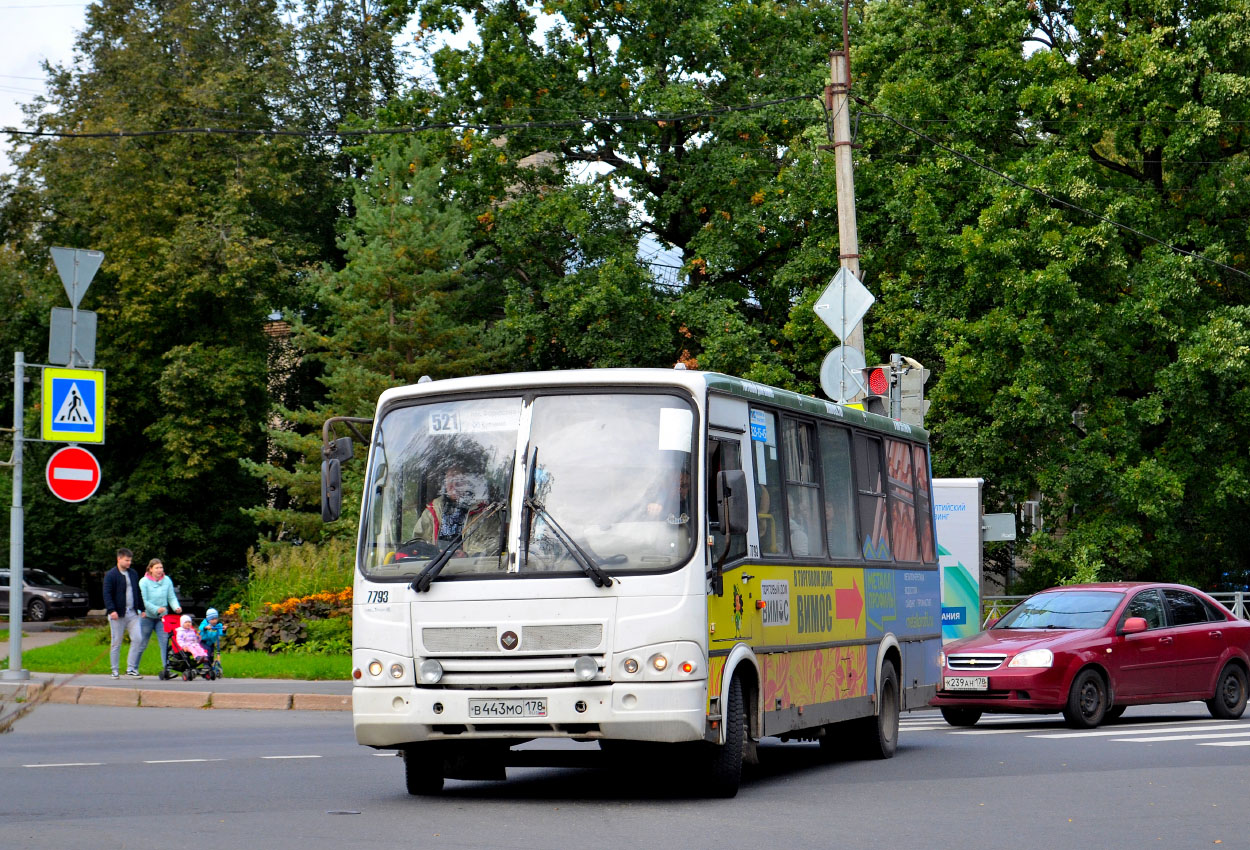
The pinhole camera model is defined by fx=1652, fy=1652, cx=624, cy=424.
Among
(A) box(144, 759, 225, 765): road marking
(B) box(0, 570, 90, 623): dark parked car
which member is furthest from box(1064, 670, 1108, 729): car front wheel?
(B) box(0, 570, 90, 623): dark parked car

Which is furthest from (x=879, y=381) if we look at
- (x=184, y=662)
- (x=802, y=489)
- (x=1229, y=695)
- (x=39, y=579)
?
(x=39, y=579)

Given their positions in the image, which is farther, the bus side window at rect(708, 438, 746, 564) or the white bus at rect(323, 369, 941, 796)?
the bus side window at rect(708, 438, 746, 564)

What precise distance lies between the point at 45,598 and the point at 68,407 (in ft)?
101

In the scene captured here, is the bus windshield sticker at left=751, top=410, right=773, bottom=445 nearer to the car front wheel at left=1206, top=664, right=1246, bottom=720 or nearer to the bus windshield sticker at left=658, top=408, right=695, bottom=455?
the bus windshield sticker at left=658, top=408, right=695, bottom=455

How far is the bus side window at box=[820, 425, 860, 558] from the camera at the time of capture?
13.0 metres

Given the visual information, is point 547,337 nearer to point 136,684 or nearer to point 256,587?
point 256,587

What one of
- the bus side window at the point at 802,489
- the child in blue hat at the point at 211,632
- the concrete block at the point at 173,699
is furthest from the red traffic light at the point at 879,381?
the child in blue hat at the point at 211,632

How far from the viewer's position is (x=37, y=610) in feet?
169

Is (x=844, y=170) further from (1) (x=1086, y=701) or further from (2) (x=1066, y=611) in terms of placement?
(1) (x=1086, y=701)

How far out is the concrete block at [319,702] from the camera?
1992 cm

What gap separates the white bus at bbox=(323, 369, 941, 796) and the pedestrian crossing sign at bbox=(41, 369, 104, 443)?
13.1 meters

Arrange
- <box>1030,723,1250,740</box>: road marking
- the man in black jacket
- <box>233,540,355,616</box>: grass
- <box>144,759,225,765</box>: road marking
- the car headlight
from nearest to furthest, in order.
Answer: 1. <box>144,759,225,765</box>: road marking
2. <box>1030,723,1250,740</box>: road marking
3. the car headlight
4. the man in black jacket
5. <box>233,540,355,616</box>: grass

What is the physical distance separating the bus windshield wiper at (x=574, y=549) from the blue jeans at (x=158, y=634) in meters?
14.6

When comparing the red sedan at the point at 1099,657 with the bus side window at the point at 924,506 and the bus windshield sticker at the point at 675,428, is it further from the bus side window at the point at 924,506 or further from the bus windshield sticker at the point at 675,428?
the bus windshield sticker at the point at 675,428
